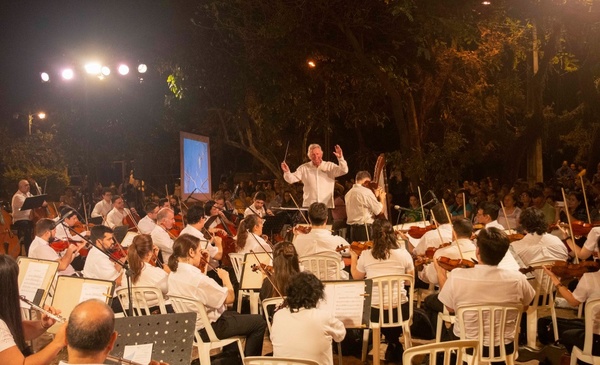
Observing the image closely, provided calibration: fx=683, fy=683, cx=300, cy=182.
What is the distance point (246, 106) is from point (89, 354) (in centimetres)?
1391

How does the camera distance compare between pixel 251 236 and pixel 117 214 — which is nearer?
pixel 251 236

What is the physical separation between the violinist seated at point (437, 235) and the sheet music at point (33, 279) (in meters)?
3.71

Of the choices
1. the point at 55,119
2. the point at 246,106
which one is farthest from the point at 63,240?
the point at 55,119

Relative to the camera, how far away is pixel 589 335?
182 inches

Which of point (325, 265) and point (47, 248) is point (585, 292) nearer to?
point (325, 265)

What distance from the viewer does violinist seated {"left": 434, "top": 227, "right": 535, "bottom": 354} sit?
472 centimetres

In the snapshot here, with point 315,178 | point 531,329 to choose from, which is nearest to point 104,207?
point 315,178

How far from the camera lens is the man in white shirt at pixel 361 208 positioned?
915 cm

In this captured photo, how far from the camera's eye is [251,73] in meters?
14.1

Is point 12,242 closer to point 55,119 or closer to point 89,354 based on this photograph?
point 89,354

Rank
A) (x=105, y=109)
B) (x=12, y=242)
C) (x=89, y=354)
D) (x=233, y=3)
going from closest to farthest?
(x=89, y=354)
(x=12, y=242)
(x=233, y=3)
(x=105, y=109)

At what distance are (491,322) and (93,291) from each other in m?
3.02

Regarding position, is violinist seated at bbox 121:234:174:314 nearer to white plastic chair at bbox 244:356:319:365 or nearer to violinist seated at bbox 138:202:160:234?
white plastic chair at bbox 244:356:319:365

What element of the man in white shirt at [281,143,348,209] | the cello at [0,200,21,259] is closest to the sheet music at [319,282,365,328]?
the man in white shirt at [281,143,348,209]
